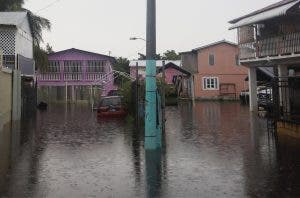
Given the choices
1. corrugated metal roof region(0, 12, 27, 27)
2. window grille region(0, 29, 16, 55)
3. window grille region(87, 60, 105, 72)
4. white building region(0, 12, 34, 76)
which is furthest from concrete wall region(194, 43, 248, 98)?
window grille region(0, 29, 16, 55)

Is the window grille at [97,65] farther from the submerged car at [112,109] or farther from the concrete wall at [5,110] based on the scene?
the concrete wall at [5,110]

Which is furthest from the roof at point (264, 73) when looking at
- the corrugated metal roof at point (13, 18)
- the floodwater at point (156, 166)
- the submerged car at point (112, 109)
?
the floodwater at point (156, 166)

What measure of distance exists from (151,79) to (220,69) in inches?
1727

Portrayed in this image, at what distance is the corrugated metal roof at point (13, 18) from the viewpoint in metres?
31.2

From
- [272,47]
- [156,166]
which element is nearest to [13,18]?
[272,47]

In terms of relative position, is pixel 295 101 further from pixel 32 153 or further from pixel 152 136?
pixel 32 153

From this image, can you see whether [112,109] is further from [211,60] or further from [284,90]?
[211,60]

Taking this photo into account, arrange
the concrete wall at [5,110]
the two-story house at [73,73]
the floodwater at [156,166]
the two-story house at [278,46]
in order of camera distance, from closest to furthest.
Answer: the floodwater at [156,166] < the concrete wall at [5,110] < the two-story house at [278,46] < the two-story house at [73,73]

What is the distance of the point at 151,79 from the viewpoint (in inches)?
552

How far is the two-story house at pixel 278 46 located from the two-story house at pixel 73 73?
2758cm

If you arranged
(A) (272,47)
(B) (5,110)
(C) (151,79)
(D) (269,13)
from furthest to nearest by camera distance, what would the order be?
1. (A) (272,47)
2. (D) (269,13)
3. (B) (5,110)
4. (C) (151,79)

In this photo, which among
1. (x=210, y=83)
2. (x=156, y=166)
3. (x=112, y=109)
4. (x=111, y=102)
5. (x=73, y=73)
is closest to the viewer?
(x=156, y=166)

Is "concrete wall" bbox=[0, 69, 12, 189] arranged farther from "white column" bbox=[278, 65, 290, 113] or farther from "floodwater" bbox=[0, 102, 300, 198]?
"white column" bbox=[278, 65, 290, 113]

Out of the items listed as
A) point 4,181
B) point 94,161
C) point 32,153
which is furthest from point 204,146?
point 4,181
